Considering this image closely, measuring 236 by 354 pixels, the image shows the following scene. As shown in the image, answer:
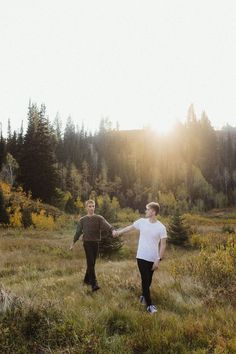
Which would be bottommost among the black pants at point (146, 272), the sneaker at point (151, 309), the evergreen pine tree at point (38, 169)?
the sneaker at point (151, 309)

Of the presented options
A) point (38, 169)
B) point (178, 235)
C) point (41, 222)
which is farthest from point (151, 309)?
point (38, 169)

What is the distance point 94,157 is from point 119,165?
910 centimetres

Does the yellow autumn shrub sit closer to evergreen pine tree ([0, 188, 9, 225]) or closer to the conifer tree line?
evergreen pine tree ([0, 188, 9, 225])

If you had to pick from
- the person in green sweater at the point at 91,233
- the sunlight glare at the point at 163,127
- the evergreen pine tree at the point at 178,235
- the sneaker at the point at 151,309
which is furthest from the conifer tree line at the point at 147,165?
the sneaker at the point at 151,309

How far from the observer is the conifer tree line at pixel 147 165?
284 ft

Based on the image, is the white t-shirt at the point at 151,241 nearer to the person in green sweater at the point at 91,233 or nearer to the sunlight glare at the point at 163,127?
the person in green sweater at the point at 91,233

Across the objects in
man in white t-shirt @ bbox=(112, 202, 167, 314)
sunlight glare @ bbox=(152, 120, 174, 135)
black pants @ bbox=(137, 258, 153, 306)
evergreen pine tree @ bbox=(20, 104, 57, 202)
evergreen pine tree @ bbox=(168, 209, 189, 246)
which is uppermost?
sunlight glare @ bbox=(152, 120, 174, 135)

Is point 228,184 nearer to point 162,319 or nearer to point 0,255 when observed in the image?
point 0,255

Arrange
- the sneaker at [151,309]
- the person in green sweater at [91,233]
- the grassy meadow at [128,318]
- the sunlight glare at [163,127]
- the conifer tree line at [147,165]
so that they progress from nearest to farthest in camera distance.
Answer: the grassy meadow at [128,318], the sneaker at [151,309], the person in green sweater at [91,233], the conifer tree line at [147,165], the sunlight glare at [163,127]

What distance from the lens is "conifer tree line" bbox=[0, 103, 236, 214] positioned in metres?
86.7

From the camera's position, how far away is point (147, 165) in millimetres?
115312

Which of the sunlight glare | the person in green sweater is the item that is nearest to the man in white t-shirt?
the person in green sweater

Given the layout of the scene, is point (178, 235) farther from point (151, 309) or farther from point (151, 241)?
point (151, 309)

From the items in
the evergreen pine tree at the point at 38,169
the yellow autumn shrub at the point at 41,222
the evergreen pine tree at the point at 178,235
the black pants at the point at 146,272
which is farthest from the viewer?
the evergreen pine tree at the point at 38,169
